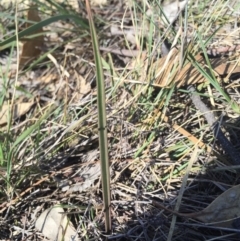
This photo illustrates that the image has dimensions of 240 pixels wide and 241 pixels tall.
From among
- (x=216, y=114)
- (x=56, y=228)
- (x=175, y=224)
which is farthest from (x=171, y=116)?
(x=56, y=228)

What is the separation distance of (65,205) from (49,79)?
0.62 metres

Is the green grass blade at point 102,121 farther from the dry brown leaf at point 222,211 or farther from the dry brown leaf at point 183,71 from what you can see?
the dry brown leaf at point 183,71

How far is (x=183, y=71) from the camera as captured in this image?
1.42 meters

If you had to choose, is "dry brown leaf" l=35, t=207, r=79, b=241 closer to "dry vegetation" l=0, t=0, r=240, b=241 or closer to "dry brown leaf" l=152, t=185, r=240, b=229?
"dry vegetation" l=0, t=0, r=240, b=241

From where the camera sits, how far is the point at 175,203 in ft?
4.08

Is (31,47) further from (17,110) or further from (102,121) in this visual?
(102,121)

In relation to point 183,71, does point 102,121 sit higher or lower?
lower

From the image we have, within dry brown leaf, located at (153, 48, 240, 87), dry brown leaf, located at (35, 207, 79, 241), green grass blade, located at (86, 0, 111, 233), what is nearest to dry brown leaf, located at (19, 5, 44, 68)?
dry brown leaf, located at (153, 48, 240, 87)

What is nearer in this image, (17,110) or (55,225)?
(55,225)

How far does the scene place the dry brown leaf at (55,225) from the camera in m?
1.26

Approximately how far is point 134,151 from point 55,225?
31cm

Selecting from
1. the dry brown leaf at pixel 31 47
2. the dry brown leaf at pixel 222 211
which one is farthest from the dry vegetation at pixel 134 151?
the dry brown leaf at pixel 31 47

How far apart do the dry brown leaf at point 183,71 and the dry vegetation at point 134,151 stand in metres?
0.02

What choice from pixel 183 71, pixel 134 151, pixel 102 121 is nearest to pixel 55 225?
pixel 134 151
